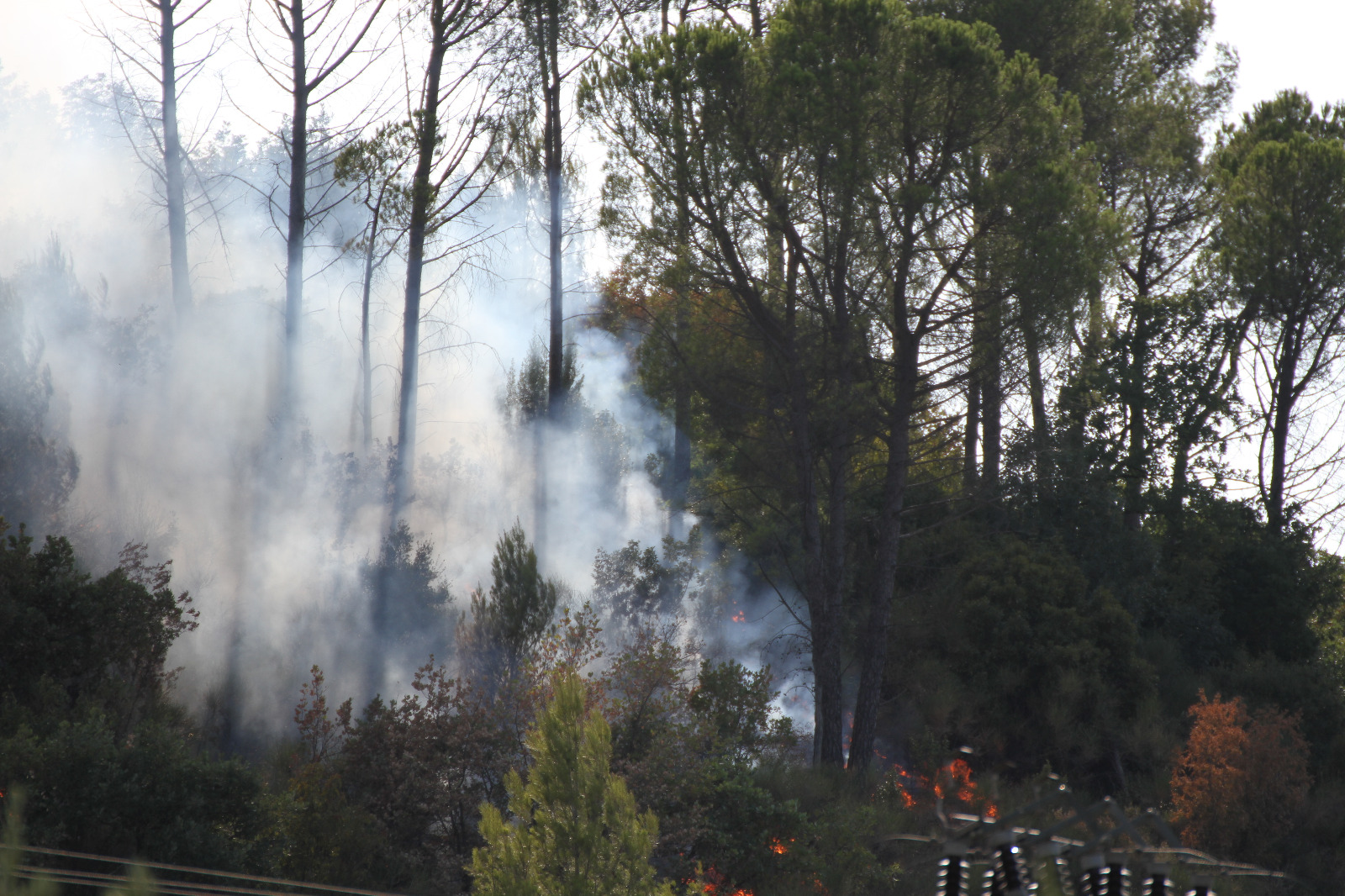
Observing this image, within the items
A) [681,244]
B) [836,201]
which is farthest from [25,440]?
[836,201]

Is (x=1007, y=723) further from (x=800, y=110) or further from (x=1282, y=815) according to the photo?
(x=800, y=110)

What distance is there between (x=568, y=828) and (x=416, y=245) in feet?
33.0

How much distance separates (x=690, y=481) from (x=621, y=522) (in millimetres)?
2047

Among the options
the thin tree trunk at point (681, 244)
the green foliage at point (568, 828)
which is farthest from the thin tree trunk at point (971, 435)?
the green foliage at point (568, 828)

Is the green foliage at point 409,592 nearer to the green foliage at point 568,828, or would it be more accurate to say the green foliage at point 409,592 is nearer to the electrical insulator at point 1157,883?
the green foliage at point 568,828

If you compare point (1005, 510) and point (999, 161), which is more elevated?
point (999, 161)

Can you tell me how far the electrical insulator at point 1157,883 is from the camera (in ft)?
7.16

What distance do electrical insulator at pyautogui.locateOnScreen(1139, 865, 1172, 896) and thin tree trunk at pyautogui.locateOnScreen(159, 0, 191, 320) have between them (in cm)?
1214

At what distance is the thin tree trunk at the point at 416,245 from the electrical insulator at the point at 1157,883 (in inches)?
454

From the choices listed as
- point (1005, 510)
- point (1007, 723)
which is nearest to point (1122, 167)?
point (1005, 510)

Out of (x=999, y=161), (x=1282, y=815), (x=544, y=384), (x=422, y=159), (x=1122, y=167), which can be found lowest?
(x=1282, y=815)

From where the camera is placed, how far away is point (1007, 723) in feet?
39.1

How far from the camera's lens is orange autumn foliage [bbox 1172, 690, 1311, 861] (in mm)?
9234

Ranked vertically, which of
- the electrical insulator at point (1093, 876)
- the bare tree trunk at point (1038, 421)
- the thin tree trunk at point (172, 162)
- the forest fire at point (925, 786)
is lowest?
the forest fire at point (925, 786)
